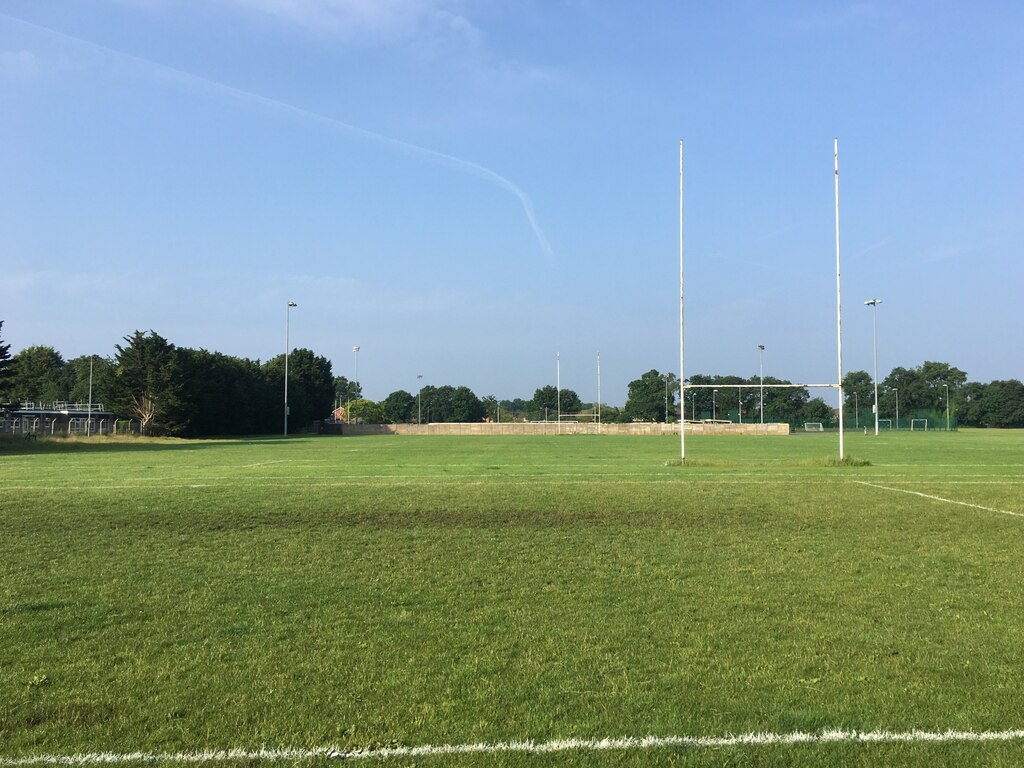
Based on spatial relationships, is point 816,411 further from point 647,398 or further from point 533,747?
point 533,747

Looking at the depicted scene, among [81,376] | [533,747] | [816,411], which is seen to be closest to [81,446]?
[533,747]

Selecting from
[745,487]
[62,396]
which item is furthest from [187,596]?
[62,396]

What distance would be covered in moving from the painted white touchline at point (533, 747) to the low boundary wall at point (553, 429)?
7617cm

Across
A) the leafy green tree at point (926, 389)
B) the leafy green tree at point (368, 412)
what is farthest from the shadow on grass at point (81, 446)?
the leafy green tree at point (926, 389)

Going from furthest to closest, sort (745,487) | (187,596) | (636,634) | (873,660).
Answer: (745,487)
(187,596)
(636,634)
(873,660)

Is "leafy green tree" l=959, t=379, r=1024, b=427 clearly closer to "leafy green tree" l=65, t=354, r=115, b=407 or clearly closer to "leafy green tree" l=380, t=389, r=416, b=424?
"leafy green tree" l=380, t=389, r=416, b=424

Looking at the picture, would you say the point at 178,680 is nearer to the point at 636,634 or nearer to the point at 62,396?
the point at 636,634

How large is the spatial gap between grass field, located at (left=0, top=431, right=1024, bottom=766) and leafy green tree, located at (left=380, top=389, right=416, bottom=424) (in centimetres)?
13958

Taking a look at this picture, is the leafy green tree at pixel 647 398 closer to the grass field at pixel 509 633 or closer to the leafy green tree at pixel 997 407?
the leafy green tree at pixel 997 407

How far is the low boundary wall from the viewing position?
79.1m

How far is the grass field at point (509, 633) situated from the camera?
3.89 m

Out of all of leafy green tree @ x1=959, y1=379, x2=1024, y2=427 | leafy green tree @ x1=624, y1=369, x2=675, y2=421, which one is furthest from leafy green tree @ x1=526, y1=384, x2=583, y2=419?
leafy green tree @ x1=959, y1=379, x2=1024, y2=427

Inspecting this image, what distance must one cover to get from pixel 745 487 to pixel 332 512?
9.26m

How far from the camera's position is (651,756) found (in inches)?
142
